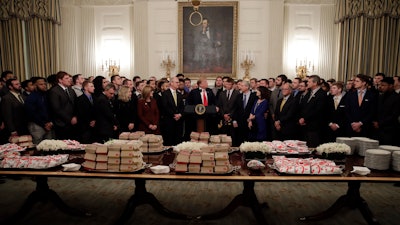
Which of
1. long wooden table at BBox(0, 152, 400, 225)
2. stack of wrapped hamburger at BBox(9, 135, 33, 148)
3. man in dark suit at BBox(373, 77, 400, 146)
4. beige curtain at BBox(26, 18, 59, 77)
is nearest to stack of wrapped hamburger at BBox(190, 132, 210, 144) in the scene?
long wooden table at BBox(0, 152, 400, 225)

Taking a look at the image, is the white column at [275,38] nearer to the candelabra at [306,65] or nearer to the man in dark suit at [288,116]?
the candelabra at [306,65]

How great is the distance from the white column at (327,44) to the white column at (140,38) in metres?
5.78

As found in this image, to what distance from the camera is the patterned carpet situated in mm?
3775

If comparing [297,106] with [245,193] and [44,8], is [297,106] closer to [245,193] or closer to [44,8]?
[245,193]


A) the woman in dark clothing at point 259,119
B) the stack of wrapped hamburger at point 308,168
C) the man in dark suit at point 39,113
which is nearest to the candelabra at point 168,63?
the woman in dark clothing at point 259,119

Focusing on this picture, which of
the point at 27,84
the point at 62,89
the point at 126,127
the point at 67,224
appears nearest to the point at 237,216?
the point at 67,224

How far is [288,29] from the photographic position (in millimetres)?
10664

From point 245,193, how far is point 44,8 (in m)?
9.54

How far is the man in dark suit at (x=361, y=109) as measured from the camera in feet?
18.4

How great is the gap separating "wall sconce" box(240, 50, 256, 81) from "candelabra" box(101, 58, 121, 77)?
421 centimetres

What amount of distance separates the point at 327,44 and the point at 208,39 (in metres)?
3.90

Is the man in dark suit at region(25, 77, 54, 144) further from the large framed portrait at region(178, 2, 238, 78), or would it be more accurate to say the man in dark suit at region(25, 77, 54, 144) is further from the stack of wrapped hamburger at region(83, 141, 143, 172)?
the large framed portrait at region(178, 2, 238, 78)

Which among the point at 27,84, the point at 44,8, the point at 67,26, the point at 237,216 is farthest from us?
the point at 67,26

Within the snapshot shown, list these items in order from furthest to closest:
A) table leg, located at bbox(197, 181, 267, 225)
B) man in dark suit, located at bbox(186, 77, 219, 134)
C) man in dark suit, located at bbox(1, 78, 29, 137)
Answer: man in dark suit, located at bbox(186, 77, 219, 134) < man in dark suit, located at bbox(1, 78, 29, 137) < table leg, located at bbox(197, 181, 267, 225)
